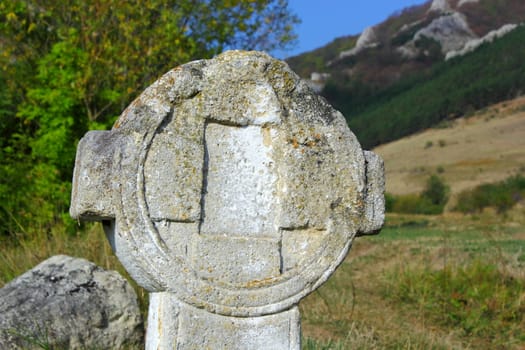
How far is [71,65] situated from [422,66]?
1897 inches

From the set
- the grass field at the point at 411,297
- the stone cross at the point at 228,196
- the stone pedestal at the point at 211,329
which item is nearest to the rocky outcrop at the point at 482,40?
the grass field at the point at 411,297

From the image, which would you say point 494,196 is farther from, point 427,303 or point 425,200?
point 427,303

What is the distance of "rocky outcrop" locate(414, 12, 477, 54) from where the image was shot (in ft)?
179

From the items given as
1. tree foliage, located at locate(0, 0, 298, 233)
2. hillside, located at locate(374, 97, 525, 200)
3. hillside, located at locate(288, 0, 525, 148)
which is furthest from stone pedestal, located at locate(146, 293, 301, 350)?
hillside, located at locate(288, 0, 525, 148)

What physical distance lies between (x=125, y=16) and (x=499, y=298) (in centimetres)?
686

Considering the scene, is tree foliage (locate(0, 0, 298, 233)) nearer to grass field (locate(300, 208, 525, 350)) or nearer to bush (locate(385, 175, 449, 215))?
grass field (locate(300, 208, 525, 350))

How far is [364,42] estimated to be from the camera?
6475 centimetres

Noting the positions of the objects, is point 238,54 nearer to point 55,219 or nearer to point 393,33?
point 55,219

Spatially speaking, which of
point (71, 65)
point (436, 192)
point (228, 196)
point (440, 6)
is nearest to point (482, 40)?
point (440, 6)

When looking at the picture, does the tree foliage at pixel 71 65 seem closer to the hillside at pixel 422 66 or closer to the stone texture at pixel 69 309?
the stone texture at pixel 69 309

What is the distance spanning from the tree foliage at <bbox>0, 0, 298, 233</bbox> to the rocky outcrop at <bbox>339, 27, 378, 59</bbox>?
167 ft

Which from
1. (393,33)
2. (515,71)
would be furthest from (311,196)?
(393,33)

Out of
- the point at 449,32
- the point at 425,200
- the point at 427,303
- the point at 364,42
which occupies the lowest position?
the point at 427,303

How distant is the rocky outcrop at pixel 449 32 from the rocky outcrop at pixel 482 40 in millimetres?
2246
